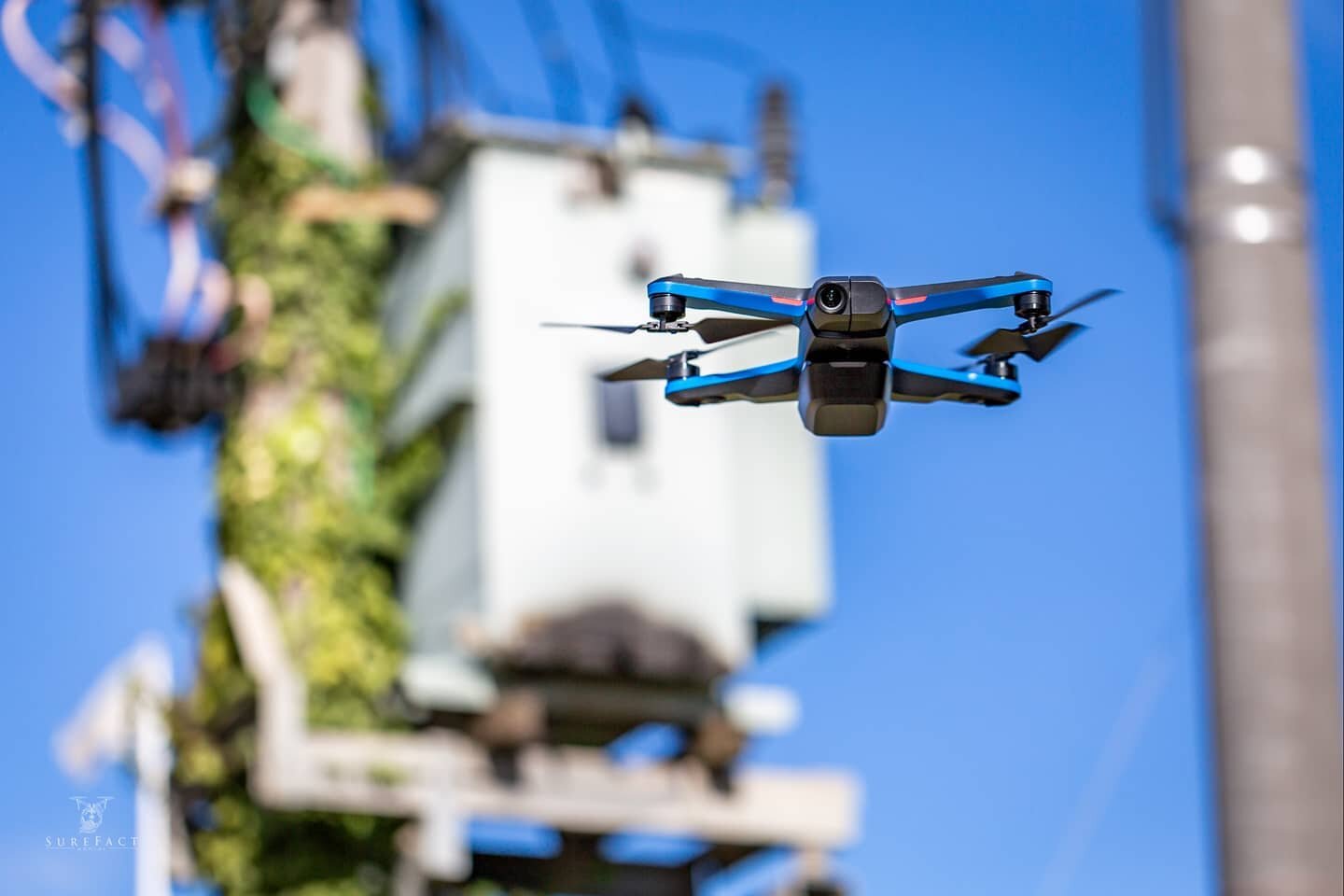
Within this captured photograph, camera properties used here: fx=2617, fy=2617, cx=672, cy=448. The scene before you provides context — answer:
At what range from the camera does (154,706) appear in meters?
15.1

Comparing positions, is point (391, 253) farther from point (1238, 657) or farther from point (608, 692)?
point (1238, 657)

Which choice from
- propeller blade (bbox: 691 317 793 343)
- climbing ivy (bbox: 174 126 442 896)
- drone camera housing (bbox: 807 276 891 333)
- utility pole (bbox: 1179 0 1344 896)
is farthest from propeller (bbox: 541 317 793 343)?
climbing ivy (bbox: 174 126 442 896)

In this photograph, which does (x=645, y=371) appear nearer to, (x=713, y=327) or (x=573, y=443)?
(x=713, y=327)

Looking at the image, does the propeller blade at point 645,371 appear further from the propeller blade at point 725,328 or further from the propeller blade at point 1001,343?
the propeller blade at point 1001,343

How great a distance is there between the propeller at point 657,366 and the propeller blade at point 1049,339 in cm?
48

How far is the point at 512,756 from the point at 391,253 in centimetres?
369

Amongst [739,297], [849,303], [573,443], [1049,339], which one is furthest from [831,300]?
[573,443]

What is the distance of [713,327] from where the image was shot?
4.05 m

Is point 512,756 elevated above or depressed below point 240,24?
below

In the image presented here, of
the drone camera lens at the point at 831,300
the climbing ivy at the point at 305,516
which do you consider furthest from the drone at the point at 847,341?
the climbing ivy at the point at 305,516

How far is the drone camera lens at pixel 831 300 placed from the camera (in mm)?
3752

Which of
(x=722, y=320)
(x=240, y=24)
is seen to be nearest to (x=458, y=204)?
(x=240, y=24)

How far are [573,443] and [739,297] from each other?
11.6m

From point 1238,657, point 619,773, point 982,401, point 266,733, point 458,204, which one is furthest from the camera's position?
point 458,204
